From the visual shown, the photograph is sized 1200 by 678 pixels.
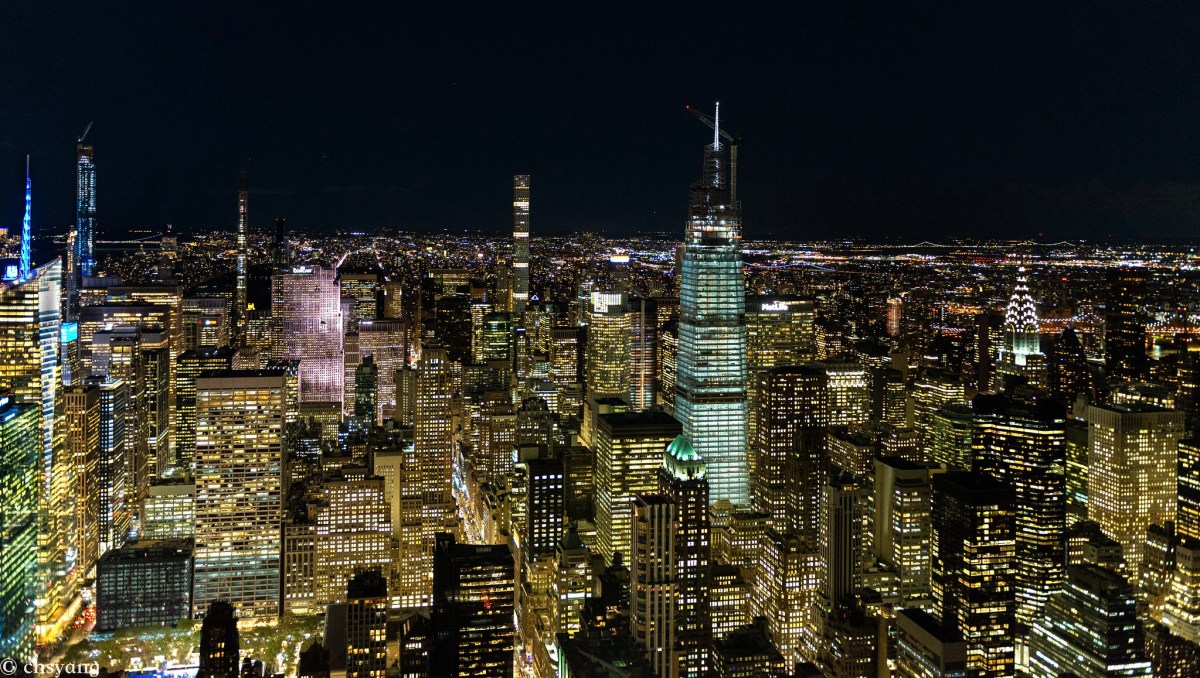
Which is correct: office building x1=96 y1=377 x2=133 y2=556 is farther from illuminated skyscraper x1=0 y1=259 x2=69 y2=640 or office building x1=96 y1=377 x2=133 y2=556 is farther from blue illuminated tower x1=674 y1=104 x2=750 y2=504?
blue illuminated tower x1=674 y1=104 x2=750 y2=504

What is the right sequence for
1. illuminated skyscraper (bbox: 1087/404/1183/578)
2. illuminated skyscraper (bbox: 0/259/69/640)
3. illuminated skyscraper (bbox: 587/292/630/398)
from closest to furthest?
illuminated skyscraper (bbox: 1087/404/1183/578)
illuminated skyscraper (bbox: 0/259/69/640)
illuminated skyscraper (bbox: 587/292/630/398)

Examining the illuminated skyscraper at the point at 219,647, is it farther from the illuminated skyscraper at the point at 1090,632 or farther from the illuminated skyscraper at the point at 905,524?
the illuminated skyscraper at the point at 1090,632

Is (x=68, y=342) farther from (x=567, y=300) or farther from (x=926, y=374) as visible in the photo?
(x=926, y=374)

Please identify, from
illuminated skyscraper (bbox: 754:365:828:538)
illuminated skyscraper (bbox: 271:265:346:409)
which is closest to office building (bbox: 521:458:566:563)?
illuminated skyscraper (bbox: 754:365:828:538)

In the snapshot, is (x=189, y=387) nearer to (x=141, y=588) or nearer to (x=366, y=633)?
(x=141, y=588)

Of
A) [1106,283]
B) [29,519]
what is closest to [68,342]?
[29,519]

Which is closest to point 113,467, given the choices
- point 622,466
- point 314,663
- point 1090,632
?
point 314,663
